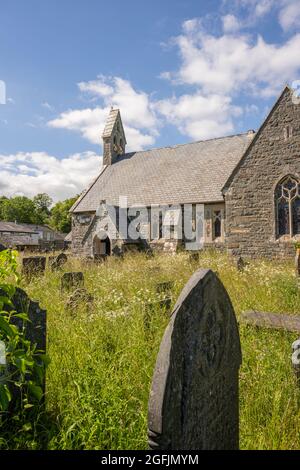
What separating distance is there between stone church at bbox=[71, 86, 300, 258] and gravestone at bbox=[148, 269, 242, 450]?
424 inches

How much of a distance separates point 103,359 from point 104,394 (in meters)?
0.66

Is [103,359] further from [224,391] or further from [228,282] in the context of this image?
[228,282]

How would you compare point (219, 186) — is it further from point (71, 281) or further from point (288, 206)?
point (71, 281)

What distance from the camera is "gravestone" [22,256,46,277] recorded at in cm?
852

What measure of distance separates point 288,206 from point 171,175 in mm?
9360

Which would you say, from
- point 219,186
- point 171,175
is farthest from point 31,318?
point 171,175

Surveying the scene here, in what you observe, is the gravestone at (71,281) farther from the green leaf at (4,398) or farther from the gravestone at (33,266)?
the green leaf at (4,398)

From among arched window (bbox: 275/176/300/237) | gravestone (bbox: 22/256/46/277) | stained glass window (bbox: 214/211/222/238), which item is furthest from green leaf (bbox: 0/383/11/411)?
stained glass window (bbox: 214/211/222/238)

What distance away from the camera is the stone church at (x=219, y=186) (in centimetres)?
1395

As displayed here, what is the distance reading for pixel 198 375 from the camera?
2064 millimetres

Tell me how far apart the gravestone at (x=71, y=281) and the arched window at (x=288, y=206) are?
401 inches

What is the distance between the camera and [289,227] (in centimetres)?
1407

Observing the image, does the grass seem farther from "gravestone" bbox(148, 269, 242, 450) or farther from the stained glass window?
the stained glass window

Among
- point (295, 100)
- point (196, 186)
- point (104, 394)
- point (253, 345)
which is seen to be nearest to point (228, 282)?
point (253, 345)
